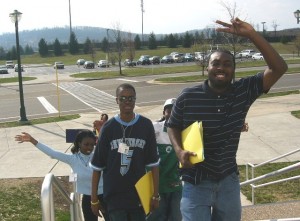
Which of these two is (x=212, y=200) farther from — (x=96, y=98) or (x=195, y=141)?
(x=96, y=98)

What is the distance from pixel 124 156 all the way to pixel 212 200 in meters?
0.80

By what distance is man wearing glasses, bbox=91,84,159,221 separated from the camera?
3.46 m

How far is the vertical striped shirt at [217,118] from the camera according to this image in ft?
9.87

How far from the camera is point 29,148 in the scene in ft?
39.1

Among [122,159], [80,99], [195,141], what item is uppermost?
[195,141]

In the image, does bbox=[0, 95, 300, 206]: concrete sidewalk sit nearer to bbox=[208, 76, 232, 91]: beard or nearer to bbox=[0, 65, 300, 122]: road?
bbox=[0, 65, 300, 122]: road

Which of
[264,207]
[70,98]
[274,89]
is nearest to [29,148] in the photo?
[264,207]

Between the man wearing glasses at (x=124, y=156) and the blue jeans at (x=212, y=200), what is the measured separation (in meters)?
0.56

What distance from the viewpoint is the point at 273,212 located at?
17.0 feet

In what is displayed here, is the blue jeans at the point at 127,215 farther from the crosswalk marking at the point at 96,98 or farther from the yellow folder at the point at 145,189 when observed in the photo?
the crosswalk marking at the point at 96,98

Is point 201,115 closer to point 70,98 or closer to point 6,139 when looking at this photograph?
point 6,139

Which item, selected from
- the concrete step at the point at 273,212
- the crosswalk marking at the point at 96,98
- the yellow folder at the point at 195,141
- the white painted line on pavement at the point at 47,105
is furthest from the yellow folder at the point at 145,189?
the white painted line on pavement at the point at 47,105

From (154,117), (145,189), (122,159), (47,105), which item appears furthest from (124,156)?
(47,105)

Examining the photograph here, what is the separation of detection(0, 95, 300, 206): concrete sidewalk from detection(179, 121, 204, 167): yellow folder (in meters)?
6.86
